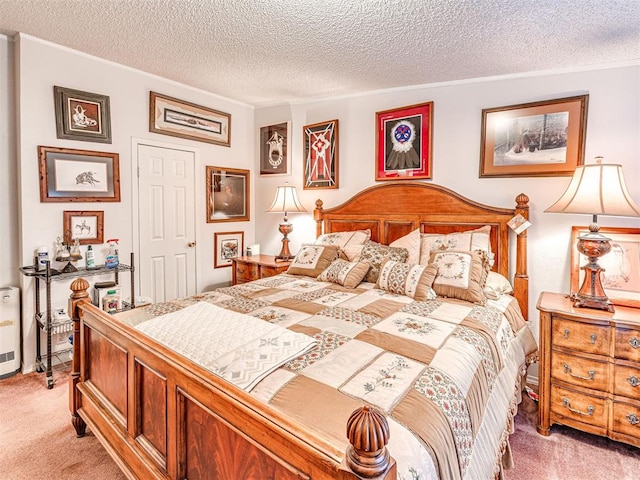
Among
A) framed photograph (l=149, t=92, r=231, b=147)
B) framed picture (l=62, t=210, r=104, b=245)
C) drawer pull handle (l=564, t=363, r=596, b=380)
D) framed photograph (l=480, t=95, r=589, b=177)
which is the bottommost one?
drawer pull handle (l=564, t=363, r=596, b=380)

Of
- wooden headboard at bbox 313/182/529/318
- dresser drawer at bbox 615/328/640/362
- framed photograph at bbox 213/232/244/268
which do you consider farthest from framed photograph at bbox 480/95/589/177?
framed photograph at bbox 213/232/244/268

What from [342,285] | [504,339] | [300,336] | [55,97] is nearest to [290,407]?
[300,336]

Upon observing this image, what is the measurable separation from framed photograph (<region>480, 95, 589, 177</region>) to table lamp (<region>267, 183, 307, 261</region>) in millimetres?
1840

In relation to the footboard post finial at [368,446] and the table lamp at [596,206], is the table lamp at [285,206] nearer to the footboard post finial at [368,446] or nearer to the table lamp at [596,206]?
the table lamp at [596,206]

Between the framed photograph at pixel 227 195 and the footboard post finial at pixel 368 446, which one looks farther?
the framed photograph at pixel 227 195

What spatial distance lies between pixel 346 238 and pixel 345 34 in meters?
1.65

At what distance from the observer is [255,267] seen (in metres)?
3.67

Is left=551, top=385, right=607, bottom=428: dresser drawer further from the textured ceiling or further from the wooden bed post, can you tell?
the wooden bed post

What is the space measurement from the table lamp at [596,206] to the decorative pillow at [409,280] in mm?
856

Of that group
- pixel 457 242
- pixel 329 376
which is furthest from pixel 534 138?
pixel 329 376

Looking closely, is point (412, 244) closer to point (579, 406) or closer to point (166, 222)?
point (579, 406)

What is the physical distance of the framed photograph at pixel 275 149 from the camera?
13.3 feet

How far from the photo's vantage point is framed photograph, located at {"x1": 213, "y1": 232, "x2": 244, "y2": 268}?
160 inches

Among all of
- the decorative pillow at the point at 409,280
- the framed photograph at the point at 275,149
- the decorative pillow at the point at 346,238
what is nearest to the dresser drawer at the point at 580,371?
the decorative pillow at the point at 409,280
